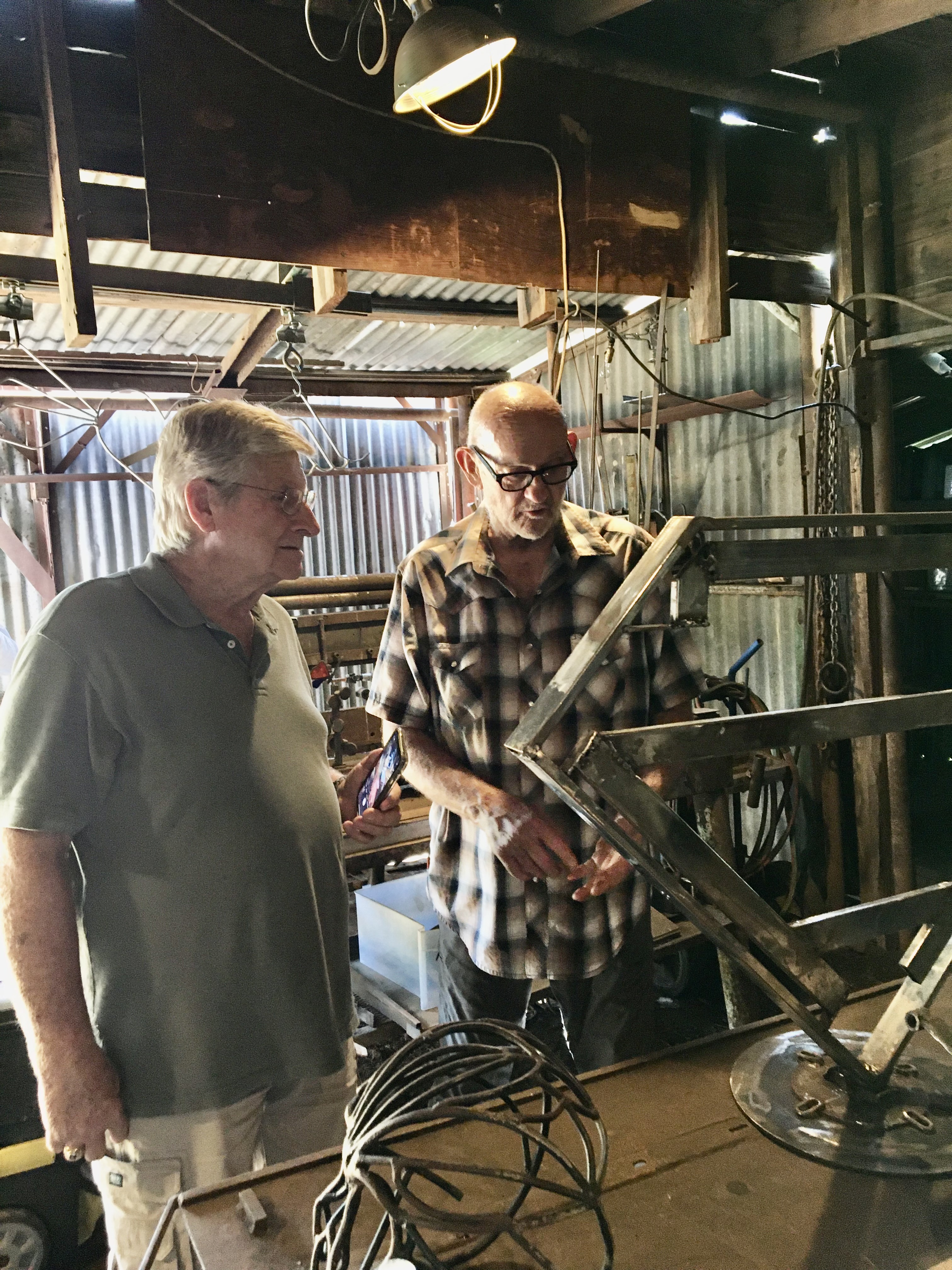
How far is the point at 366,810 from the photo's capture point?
67.4 inches

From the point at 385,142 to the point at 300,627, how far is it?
169 centimetres

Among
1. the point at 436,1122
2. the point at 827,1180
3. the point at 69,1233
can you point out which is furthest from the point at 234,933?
the point at 69,1233

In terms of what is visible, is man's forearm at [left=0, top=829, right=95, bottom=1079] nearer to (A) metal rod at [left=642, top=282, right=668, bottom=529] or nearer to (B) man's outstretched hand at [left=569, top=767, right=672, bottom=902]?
(B) man's outstretched hand at [left=569, top=767, right=672, bottom=902]

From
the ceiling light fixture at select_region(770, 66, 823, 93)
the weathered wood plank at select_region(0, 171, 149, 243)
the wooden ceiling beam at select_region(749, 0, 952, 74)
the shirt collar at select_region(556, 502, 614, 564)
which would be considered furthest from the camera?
the ceiling light fixture at select_region(770, 66, 823, 93)

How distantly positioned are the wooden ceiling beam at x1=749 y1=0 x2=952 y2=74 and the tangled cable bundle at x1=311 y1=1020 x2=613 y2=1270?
8.19 ft

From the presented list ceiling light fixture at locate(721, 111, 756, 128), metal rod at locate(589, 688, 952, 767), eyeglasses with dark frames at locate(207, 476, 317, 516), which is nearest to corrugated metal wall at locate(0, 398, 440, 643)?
ceiling light fixture at locate(721, 111, 756, 128)

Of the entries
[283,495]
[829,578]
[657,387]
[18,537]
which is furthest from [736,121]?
[18,537]

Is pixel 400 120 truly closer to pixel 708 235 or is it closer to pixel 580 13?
pixel 580 13

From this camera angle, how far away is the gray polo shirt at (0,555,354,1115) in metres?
1.30

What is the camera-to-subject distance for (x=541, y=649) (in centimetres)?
178

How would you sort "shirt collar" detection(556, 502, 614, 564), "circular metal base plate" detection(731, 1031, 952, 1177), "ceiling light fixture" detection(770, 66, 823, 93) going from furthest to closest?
"ceiling light fixture" detection(770, 66, 823, 93) → "shirt collar" detection(556, 502, 614, 564) → "circular metal base plate" detection(731, 1031, 952, 1177)

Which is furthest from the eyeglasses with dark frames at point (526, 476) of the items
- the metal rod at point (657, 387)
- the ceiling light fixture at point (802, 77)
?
the ceiling light fixture at point (802, 77)

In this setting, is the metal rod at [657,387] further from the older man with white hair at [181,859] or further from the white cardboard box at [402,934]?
the white cardboard box at [402,934]

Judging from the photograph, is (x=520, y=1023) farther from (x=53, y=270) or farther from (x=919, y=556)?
(x=53, y=270)
